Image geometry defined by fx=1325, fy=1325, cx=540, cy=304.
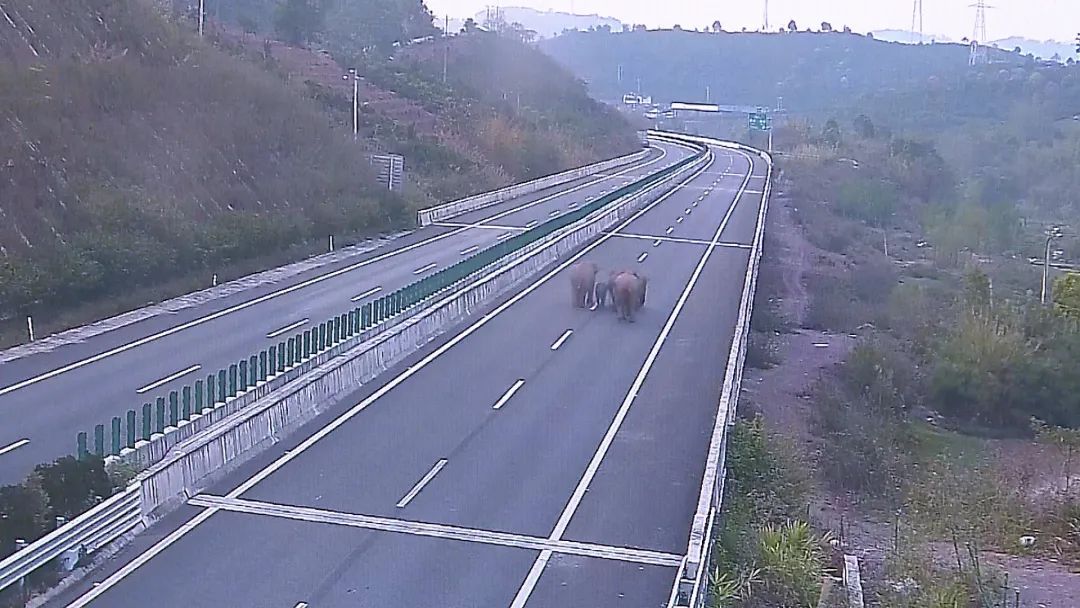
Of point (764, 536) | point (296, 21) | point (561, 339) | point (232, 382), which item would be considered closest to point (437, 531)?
point (764, 536)

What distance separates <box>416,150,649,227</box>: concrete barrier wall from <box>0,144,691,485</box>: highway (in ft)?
32.7

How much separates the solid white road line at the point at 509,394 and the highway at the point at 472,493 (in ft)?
0.28

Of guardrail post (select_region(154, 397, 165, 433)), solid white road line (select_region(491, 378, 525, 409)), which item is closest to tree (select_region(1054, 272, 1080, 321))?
solid white road line (select_region(491, 378, 525, 409))

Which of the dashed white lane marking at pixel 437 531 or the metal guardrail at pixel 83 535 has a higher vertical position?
the metal guardrail at pixel 83 535

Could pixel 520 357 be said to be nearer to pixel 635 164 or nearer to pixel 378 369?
pixel 378 369

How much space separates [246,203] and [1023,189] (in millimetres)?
92027

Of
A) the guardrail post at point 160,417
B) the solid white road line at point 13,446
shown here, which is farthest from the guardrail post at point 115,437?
the solid white road line at point 13,446

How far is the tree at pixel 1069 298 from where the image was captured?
41969 mm

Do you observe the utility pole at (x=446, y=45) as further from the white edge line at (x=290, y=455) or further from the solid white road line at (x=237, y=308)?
the white edge line at (x=290, y=455)

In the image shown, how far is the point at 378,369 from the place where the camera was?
26781 mm

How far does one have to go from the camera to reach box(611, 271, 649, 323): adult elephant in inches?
1407

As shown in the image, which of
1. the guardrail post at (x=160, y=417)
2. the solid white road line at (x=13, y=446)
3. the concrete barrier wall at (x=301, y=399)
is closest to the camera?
the concrete barrier wall at (x=301, y=399)

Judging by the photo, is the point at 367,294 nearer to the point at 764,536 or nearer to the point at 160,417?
the point at 160,417

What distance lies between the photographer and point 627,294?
35.8m
